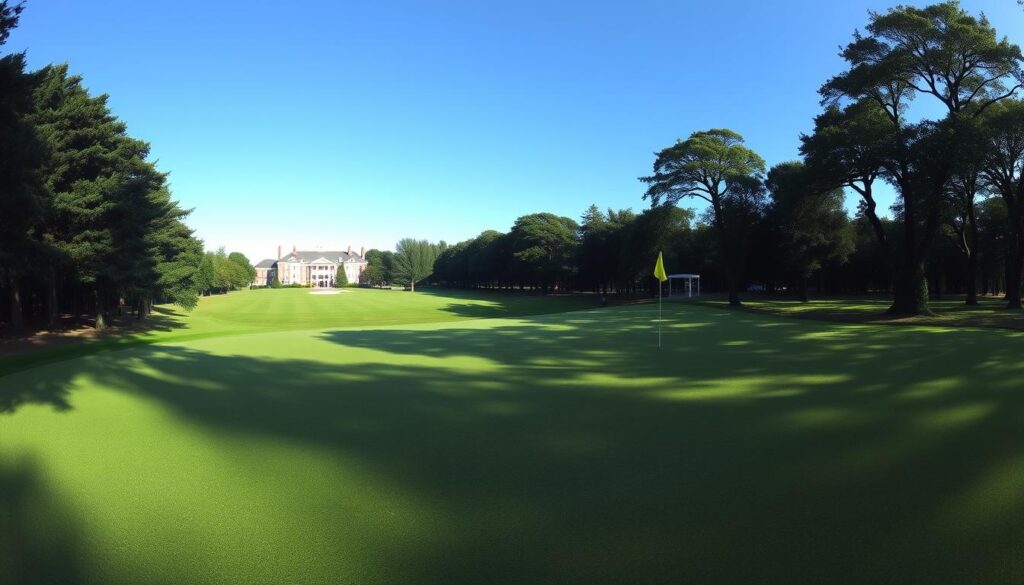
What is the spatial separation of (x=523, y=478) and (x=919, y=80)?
3444cm

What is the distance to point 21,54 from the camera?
1511cm

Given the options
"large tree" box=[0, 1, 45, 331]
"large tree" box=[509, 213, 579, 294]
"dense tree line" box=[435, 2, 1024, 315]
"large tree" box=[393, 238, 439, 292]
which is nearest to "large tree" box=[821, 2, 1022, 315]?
"dense tree line" box=[435, 2, 1024, 315]

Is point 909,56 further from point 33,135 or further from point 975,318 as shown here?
point 33,135

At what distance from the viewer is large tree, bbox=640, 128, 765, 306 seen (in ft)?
131

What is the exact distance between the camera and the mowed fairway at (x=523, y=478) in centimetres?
369

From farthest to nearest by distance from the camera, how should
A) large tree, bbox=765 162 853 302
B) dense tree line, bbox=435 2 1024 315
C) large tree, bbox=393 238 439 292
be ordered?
large tree, bbox=393 238 439 292
large tree, bbox=765 162 853 302
dense tree line, bbox=435 2 1024 315

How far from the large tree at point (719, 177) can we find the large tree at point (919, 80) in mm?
11362

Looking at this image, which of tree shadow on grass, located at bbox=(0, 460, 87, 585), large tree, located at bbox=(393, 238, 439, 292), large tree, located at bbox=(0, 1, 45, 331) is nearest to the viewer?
tree shadow on grass, located at bbox=(0, 460, 87, 585)

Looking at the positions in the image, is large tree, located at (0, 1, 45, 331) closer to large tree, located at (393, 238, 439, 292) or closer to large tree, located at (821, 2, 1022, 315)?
large tree, located at (821, 2, 1022, 315)

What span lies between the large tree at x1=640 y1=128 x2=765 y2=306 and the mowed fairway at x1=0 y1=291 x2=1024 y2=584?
1214 inches

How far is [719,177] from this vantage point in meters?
40.6

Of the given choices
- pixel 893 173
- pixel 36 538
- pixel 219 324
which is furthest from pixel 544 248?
pixel 36 538

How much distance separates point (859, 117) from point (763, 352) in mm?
20667

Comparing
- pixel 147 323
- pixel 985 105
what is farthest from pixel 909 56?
pixel 147 323
